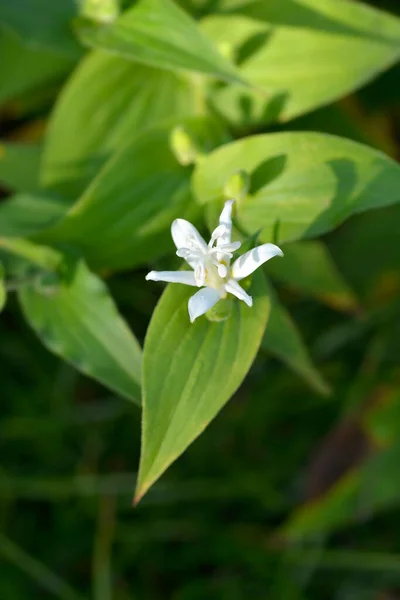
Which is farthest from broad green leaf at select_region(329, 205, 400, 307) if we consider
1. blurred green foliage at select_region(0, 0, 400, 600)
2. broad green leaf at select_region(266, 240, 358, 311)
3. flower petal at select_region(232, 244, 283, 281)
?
flower petal at select_region(232, 244, 283, 281)

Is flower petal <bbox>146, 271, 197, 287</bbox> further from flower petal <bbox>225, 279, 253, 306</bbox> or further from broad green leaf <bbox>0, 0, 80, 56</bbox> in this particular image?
broad green leaf <bbox>0, 0, 80, 56</bbox>

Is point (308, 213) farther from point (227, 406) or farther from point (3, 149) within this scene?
point (227, 406)

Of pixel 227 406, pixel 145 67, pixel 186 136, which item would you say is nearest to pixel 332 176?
pixel 186 136

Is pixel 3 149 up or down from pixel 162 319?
down

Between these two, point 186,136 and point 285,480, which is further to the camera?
point 285,480

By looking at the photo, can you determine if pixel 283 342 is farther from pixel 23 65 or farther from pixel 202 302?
pixel 23 65
